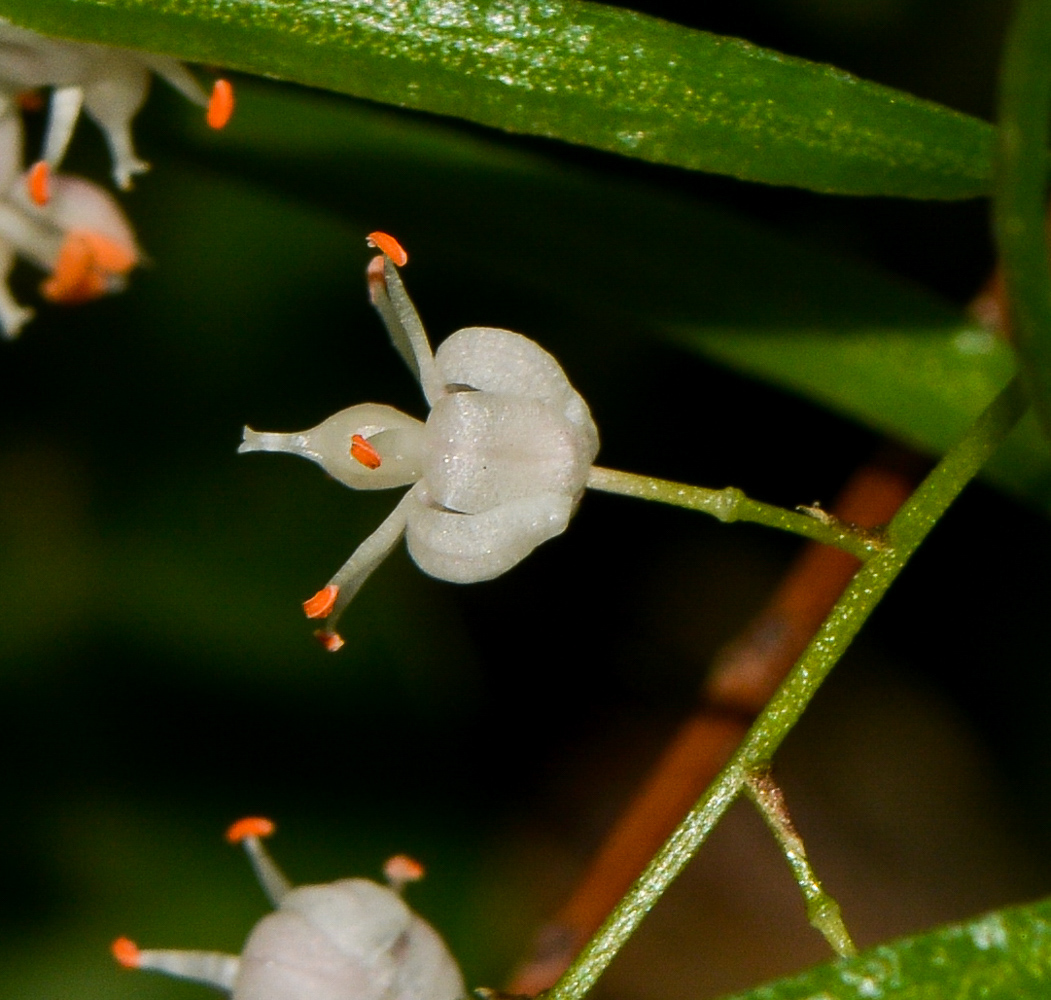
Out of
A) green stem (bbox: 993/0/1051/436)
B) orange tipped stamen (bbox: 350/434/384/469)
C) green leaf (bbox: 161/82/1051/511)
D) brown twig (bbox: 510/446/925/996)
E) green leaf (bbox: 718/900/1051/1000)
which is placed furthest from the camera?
brown twig (bbox: 510/446/925/996)

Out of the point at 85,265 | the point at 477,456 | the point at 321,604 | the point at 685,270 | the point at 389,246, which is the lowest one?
the point at 321,604

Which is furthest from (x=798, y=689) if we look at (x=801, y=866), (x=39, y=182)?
(x=39, y=182)

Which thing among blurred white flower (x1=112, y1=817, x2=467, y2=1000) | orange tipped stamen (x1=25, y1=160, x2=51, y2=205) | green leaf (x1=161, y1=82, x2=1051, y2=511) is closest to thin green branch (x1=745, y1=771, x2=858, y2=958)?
blurred white flower (x1=112, y1=817, x2=467, y2=1000)

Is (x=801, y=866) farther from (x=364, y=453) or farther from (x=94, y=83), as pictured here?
(x=94, y=83)

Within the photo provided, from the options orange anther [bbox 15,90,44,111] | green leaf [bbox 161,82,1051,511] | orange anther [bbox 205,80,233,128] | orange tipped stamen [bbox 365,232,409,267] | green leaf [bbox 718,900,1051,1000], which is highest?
green leaf [bbox 161,82,1051,511]

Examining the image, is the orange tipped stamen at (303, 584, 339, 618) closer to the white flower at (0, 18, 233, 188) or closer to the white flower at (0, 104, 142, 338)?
the white flower at (0, 18, 233, 188)

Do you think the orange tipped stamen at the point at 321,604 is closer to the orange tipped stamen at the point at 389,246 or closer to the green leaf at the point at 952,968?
the orange tipped stamen at the point at 389,246
